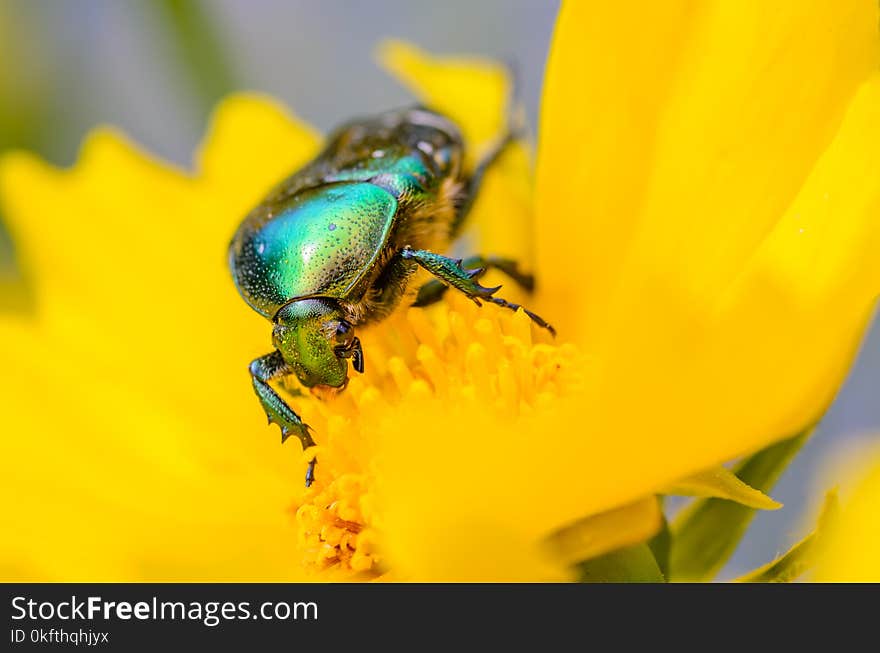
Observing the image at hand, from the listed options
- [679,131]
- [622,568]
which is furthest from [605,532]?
[679,131]

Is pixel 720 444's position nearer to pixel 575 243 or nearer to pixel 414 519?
pixel 414 519

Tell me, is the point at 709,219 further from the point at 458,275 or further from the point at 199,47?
the point at 199,47


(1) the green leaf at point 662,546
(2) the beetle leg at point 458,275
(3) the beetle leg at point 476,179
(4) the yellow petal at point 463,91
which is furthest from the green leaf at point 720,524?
(4) the yellow petal at point 463,91

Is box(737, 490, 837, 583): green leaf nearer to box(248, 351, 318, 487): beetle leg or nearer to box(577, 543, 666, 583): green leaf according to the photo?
box(577, 543, 666, 583): green leaf

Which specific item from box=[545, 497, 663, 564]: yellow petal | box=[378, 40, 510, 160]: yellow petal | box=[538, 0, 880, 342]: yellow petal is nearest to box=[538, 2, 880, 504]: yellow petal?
box=[538, 0, 880, 342]: yellow petal
